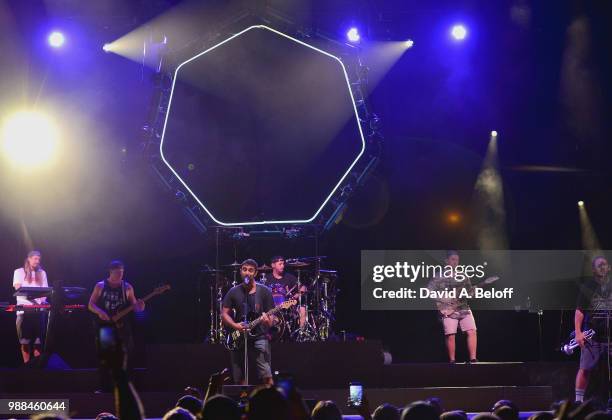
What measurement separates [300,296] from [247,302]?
2.17 meters

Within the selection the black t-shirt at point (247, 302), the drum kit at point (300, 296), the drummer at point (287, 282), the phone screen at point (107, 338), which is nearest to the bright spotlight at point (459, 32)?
the drum kit at point (300, 296)

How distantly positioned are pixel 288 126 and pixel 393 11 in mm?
2582

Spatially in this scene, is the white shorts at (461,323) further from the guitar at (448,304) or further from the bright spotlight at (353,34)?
the bright spotlight at (353,34)

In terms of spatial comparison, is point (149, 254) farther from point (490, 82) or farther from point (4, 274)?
point (490, 82)

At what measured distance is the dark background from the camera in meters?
12.8

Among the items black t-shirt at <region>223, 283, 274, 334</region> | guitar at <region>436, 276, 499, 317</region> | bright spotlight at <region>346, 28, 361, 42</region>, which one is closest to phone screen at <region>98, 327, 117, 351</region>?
black t-shirt at <region>223, 283, 274, 334</region>

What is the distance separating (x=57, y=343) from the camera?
11641 mm

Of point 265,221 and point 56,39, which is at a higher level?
point 56,39

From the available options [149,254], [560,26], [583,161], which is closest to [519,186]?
[583,161]

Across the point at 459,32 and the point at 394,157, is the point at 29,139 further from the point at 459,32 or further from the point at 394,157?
the point at 459,32

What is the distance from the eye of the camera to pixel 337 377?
971 cm

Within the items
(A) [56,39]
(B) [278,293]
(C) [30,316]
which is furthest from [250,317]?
(A) [56,39]

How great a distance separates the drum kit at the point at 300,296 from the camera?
36.7 feet

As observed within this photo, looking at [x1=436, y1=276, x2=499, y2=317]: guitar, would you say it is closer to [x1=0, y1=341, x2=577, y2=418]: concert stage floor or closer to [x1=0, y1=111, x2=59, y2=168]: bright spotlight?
[x1=0, y1=341, x2=577, y2=418]: concert stage floor
